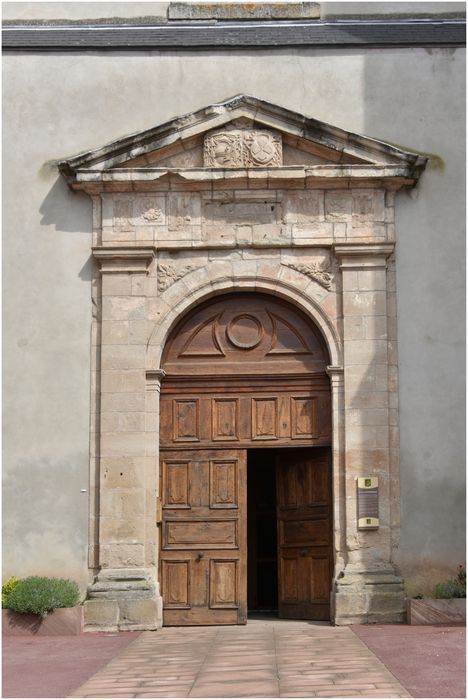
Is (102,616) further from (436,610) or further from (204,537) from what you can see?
(436,610)

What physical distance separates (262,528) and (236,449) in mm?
3122

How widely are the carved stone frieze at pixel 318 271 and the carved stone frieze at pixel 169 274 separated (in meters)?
1.00

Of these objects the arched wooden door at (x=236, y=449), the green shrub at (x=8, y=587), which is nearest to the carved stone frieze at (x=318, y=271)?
the arched wooden door at (x=236, y=449)

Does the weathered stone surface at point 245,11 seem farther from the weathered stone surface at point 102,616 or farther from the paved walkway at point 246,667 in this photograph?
the paved walkway at point 246,667

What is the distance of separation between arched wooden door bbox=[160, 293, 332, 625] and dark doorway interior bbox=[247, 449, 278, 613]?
2.42m

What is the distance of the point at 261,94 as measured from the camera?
11086mm

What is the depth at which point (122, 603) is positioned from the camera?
1009cm

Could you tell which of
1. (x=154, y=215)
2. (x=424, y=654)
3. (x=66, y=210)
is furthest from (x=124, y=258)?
(x=424, y=654)

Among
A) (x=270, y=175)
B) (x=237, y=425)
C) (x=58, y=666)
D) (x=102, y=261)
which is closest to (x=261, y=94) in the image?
(x=270, y=175)

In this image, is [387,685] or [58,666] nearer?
[387,685]

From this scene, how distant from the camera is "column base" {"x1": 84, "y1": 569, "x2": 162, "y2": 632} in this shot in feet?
32.9

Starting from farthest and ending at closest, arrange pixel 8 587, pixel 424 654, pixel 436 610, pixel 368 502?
pixel 368 502
pixel 8 587
pixel 436 610
pixel 424 654

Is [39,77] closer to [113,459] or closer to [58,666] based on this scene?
[113,459]

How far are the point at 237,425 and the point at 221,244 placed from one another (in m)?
1.82
